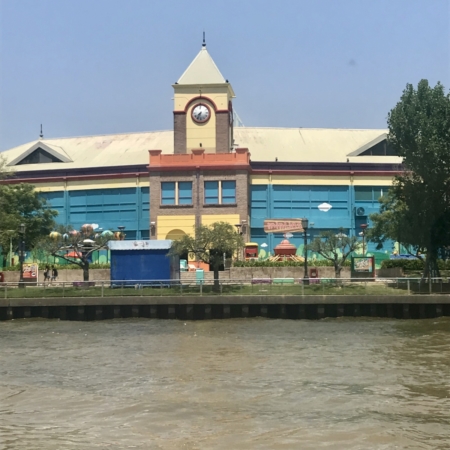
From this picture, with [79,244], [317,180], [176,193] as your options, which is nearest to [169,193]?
[176,193]

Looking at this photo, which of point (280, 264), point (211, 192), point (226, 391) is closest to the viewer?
point (226, 391)

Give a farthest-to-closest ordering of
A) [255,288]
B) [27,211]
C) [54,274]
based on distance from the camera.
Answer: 1. [27,211]
2. [54,274]
3. [255,288]

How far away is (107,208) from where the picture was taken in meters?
70.4

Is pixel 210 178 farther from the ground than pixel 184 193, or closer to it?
farther from the ground

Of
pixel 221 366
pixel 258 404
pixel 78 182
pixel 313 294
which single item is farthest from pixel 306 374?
pixel 78 182

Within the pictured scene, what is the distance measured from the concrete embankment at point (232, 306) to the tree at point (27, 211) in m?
18.5

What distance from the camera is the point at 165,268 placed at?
1852 inches

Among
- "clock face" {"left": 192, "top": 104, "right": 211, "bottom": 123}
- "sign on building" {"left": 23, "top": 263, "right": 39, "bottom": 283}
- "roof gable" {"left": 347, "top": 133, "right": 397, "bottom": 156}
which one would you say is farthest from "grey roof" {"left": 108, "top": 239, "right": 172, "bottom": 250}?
"roof gable" {"left": 347, "top": 133, "right": 397, "bottom": 156}

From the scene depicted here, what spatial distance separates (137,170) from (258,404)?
53.7 metres

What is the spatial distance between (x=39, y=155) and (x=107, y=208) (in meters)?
10.3

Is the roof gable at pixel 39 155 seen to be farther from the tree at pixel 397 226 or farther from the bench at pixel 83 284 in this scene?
the bench at pixel 83 284

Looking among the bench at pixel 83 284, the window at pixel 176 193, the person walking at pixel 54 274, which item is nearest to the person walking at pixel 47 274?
the person walking at pixel 54 274

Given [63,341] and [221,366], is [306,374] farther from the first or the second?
[63,341]

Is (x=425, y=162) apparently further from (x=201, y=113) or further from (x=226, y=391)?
(x=226, y=391)
